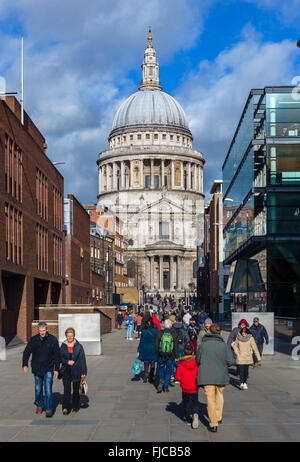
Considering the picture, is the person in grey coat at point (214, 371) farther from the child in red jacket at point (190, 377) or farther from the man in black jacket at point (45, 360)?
the man in black jacket at point (45, 360)

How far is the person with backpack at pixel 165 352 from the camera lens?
53.6ft

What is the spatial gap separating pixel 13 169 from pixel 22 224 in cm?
312

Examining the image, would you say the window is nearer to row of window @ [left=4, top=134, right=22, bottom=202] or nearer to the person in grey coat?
row of window @ [left=4, top=134, right=22, bottom=202]

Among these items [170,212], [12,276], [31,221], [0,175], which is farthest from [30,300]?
[170,212]

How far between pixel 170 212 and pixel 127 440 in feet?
439

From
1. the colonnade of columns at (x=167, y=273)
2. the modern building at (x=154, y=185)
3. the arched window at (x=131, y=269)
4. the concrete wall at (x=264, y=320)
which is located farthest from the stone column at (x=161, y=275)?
the concrete wall at (x=264, y=320)

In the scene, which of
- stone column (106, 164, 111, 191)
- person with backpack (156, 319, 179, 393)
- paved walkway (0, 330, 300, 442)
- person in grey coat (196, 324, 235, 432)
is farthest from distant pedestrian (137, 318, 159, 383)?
stone column (106, 164, 111, 191)

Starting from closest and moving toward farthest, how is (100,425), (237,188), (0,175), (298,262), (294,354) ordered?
(100,425)
(294,354)
(0,175)
(298,262)
(237,188)

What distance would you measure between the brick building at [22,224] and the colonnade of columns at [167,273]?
87.6 metres

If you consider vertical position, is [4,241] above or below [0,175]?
below

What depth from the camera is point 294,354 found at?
85.7 ft

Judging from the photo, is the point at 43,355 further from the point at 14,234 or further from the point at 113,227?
the point at 113,227

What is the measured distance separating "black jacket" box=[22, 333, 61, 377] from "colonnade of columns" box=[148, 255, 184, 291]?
118976 mm

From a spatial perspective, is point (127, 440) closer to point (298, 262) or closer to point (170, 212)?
point (298, 262)
